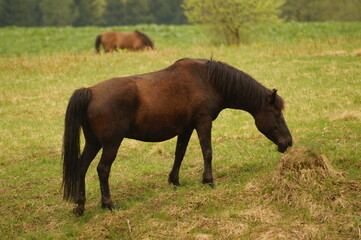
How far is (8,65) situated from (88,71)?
4.16m

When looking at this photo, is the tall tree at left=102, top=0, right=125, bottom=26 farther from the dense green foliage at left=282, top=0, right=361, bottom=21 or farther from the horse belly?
the horse belly

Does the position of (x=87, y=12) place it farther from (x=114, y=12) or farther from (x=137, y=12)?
(x=137, y=12)

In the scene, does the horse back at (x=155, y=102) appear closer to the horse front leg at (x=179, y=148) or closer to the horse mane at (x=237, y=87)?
the horse mane at (x=237, y=87)

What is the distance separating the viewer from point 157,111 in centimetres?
766

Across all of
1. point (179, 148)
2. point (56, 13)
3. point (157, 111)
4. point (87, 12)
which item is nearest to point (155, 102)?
point (157, 111)

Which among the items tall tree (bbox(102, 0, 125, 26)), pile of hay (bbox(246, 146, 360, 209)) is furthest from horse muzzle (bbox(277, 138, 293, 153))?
tall tree (bbox(102, 0, 125, 26))

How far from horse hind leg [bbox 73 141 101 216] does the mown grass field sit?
0.17 meters

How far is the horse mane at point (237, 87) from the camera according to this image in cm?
819

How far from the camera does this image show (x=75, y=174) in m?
7.42

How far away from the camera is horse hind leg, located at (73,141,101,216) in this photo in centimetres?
739

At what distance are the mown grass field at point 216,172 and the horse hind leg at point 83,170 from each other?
0.17 m

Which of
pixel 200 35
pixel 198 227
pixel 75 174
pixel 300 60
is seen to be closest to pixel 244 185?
pixel 198 227

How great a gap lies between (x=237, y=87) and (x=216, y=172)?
165cm

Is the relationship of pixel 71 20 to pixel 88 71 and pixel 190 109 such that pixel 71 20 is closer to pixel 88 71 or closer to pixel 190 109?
pixel 88 71
